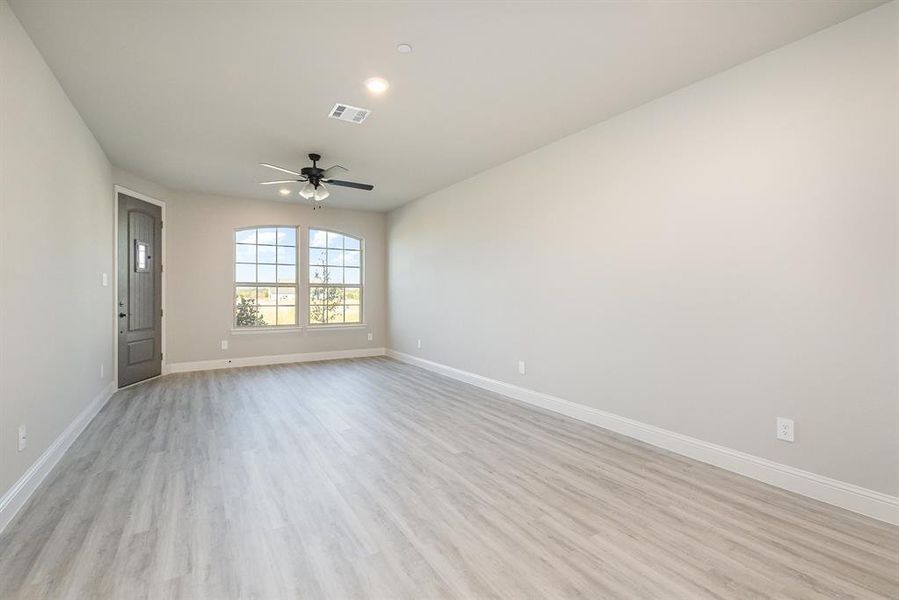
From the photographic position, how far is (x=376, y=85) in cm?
302

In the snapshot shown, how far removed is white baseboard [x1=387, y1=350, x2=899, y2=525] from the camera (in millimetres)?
2227

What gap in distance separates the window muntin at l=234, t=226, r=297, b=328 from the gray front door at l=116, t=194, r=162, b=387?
1094 millimetres

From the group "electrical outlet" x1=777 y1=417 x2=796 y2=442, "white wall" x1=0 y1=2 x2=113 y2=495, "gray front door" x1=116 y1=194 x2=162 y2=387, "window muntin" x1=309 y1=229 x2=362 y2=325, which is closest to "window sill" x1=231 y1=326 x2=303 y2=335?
"window muntin" x1=309 y1=229 x2=362 y2=325

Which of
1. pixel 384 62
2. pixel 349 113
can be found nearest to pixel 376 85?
pixel 384 62

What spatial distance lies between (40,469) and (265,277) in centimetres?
458

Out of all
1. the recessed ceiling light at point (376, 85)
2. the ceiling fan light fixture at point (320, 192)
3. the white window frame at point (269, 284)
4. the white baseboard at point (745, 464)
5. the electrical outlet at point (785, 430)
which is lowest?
the white baseboard at point (745, 464)

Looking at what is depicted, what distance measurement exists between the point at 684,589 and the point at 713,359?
1.71m

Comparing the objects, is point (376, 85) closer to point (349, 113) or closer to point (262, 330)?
point (349, 113)

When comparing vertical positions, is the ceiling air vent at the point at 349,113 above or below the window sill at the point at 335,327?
above

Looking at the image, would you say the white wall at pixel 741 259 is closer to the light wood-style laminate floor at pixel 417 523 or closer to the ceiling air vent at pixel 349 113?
the light wood-style laminate floor at pixel 417 523

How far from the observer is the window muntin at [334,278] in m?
7.29

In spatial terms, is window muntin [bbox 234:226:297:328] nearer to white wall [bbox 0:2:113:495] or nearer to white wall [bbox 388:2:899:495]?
white wall [bbox 0:2:113:495]

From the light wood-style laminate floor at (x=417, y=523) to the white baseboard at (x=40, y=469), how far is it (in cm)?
6

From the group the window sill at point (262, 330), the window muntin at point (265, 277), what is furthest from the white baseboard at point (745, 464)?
the window muntin at point (265, 277)
